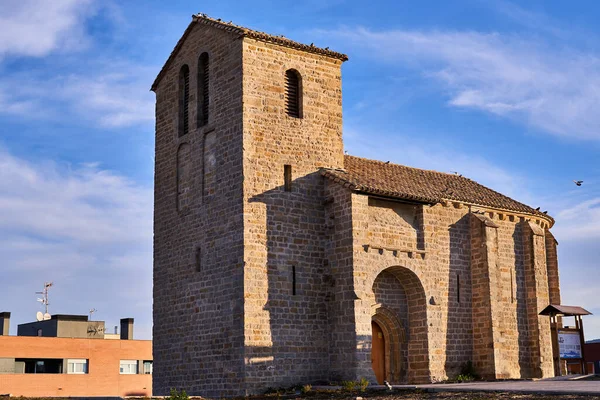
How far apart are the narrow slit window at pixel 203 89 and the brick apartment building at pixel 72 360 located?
32.0 meters

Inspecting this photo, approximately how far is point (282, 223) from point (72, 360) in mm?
36746

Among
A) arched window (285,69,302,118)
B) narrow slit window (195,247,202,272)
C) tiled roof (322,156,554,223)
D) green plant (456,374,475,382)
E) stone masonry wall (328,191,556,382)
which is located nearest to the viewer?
stone masonry wall (328,191,556,382)

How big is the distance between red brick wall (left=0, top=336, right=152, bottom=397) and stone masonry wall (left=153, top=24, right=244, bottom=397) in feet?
93.3

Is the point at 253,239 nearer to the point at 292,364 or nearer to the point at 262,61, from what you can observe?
the point at 292,364

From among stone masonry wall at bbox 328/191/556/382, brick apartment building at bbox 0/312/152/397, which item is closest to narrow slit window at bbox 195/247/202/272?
stone masonry wall at bbox 328/191/556/382

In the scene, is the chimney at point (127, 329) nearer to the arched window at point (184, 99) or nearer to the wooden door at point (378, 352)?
the arched window at point (184, 99)

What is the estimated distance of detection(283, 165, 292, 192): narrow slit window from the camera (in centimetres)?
2766

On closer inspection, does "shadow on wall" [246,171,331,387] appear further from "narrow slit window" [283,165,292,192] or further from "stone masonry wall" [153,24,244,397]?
"stone masonry wall" [153,24,244,397]

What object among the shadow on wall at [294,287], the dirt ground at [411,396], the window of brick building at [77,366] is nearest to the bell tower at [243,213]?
the shadow on wall at [294,287]

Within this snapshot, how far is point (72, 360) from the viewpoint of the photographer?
58.2 metres

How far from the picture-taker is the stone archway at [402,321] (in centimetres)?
2900

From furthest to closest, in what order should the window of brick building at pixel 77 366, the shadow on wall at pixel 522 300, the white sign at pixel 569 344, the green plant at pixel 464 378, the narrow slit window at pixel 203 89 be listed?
the window of brick building at pixel 77 366 < the shadow on wall at pixel 522 300 < the white sign at pixel 569 344 < the narrow slit window at pixel 203 89 < the green plant at pixel 464 378

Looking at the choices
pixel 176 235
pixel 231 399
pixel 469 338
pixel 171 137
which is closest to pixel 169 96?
pixel 171 137

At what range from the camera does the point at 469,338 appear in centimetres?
3120
